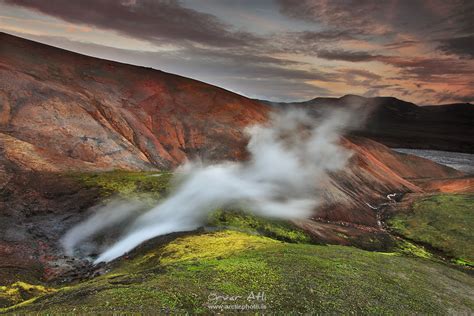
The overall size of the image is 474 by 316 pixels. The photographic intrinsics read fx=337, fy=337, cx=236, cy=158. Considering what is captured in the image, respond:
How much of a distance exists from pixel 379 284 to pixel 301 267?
4.86 meters

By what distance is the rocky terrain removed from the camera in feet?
57.8

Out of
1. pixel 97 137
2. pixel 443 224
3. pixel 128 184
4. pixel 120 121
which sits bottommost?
pixel 443 224

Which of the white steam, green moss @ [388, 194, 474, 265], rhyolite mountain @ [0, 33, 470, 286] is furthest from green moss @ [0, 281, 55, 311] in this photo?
green moss @ [388, 194, 474, 265]

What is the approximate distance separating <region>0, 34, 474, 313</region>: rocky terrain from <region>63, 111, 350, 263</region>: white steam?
1687 millimetres

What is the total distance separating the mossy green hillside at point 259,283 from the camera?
1434 cm

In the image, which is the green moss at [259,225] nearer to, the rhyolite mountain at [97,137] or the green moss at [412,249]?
the rhyolite mountain at [97,137]

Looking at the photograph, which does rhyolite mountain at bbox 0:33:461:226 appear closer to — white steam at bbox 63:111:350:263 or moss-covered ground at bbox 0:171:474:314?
white steam at bbox 63:111:350:263

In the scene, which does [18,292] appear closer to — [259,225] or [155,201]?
[155,201]

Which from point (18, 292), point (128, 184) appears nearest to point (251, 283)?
point (18, 292)

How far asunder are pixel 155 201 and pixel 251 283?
18627mm

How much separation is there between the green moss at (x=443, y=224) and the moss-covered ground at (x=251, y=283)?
1633 cm

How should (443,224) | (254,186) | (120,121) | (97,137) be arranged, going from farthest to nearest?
(120,121) < (443,224) < (97,137) < (254,186)

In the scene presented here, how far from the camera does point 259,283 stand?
56.3ft

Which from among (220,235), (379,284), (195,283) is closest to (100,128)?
(220,235)
